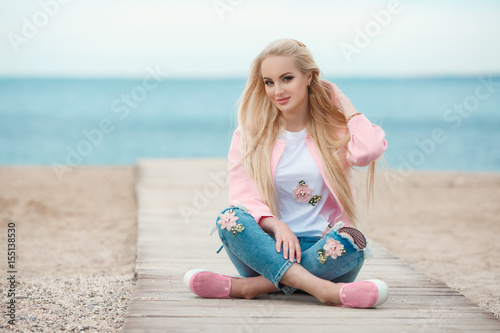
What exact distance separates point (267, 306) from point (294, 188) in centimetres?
71

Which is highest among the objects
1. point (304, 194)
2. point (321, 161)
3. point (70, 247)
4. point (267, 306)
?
point (321, 161)

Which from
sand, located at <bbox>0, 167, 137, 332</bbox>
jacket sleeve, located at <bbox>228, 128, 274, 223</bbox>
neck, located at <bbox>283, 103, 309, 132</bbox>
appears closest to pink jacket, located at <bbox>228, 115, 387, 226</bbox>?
jacket sleeve, located at <bbox>228, 128, 274, 223</bbox>

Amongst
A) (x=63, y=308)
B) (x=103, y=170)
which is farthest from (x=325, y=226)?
(x=103, y=170)

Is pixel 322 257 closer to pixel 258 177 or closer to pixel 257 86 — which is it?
pixel 258 177

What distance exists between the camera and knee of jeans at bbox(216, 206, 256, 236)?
3.16 m

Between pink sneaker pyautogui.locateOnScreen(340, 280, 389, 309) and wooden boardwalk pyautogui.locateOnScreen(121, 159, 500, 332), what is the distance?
0.05 m

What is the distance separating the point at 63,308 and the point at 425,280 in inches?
89.2

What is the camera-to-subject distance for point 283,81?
3.42m

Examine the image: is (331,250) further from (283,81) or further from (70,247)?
(70,247)

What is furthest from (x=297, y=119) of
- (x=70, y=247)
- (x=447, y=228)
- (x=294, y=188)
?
(x=447, y=228)

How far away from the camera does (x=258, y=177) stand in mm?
3375

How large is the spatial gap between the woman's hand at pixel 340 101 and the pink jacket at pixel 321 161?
76mm

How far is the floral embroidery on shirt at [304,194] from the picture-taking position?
341cm

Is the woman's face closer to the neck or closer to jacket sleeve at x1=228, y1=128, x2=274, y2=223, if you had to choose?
the neck
